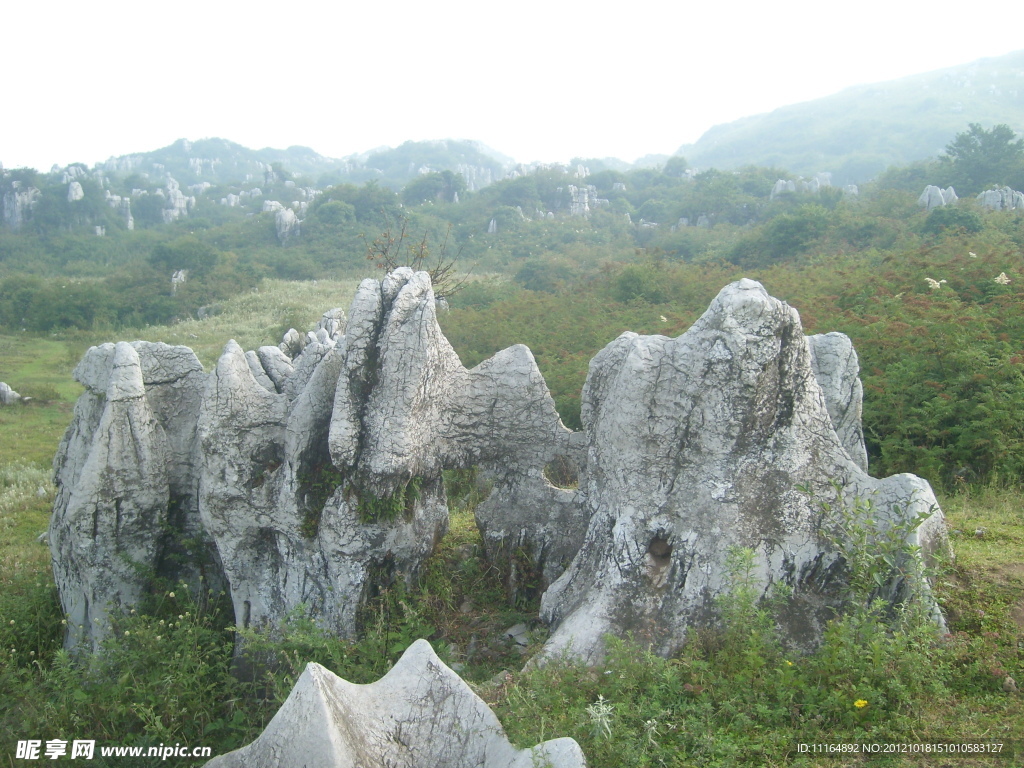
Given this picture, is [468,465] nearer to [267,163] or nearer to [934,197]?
[934,197]

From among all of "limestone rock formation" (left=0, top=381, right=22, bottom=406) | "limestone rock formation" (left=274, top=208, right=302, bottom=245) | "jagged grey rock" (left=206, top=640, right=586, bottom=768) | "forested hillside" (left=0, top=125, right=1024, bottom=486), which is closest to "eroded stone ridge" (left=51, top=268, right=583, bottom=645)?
"jagged grey rock" (left=206, top=640, right=586, bottom=768)

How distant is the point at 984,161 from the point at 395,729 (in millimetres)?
36066

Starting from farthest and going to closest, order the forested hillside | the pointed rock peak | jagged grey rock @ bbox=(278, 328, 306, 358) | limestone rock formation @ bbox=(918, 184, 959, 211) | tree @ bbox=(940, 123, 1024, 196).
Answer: tree @ bbox=(940, 123, 1024, 196) → limestone rock formation @ bbox=(918, 184, 959, 211) → jagged grey rock @ bbox=(278, 328, 306, 358) → the forested hillside → the pointed rock peak

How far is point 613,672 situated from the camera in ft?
13.1

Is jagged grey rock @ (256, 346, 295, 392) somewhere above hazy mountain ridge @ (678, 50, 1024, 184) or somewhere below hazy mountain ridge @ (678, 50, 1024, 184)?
below

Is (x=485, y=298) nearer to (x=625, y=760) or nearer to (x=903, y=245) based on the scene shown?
(x=903, y=245)

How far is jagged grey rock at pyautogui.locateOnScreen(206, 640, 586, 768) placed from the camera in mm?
3371

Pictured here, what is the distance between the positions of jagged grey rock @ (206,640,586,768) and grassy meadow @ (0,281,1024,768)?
0.69ft

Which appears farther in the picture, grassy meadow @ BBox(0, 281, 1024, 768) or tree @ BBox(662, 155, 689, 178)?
tree @ BBox(662, 155, 689, 178)

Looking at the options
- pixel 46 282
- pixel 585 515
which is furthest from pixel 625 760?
pixel 46 282

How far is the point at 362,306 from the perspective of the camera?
532 centimetres

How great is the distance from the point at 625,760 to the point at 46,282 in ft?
132

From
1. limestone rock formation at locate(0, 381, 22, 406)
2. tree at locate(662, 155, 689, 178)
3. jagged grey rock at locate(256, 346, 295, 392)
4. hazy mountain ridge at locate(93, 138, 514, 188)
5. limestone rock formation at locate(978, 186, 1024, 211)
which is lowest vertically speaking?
limestone rock formation at locate(0, 381, 22, 406)

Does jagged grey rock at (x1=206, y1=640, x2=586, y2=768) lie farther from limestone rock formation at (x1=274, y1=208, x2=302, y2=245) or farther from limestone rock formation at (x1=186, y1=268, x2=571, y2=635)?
limestone rock formation at (x1=274, y1=208, x2=302, y2=245)
